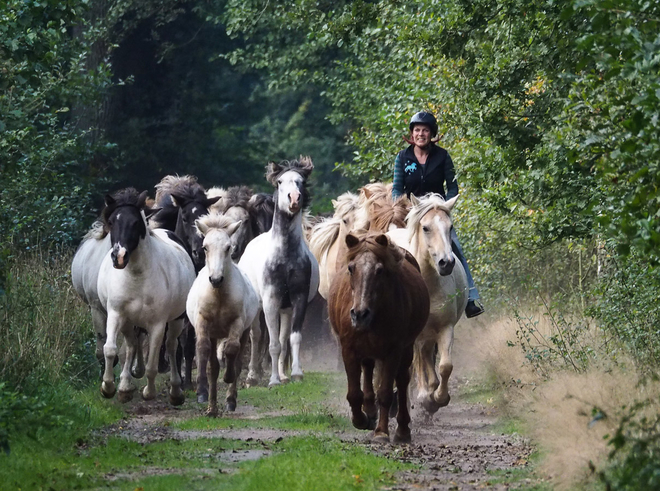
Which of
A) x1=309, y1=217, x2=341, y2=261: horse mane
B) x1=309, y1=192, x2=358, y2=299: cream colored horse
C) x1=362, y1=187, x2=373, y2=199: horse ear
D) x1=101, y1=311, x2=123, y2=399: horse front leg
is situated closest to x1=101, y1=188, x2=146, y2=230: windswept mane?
x1=101, y1=311, x2=123, y2=399: horse front leg

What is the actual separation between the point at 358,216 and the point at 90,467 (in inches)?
234

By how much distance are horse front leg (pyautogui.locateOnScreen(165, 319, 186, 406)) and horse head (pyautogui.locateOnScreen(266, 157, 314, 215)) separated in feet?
6.94

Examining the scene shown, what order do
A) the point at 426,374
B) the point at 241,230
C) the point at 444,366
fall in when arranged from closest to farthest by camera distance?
the point at 444,366 → the point at 426,374 → the point at 241,230

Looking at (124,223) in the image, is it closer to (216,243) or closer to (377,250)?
(216,243)

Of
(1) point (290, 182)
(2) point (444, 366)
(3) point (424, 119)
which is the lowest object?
(2) point (444, 366)

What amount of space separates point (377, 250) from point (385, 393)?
4.17 feet

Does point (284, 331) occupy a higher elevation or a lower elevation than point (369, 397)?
higher

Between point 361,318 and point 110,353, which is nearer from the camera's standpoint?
point 361,318

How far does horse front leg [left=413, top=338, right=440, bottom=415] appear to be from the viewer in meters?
12.3

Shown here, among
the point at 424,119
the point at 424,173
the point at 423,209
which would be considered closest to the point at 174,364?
the point at 424,173

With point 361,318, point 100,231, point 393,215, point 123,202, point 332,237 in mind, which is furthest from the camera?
point 332,237

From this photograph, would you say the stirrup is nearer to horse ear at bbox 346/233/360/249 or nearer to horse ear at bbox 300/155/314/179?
horse ear at bbox 346/233/360/249

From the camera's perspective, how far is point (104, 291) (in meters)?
13.1

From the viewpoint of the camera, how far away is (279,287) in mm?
16484
